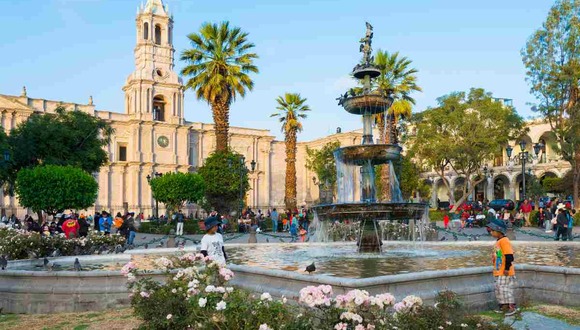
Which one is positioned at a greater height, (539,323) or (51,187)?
(51,187)

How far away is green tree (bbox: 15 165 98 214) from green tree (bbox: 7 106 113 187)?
15.6 ft

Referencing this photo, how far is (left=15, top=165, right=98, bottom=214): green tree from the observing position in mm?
26031

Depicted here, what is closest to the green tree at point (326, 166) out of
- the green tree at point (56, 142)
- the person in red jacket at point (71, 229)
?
the green tree at point (56, 142)

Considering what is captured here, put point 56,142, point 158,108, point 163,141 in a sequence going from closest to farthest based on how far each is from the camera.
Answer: point 56,142 → point 163,141 → point 158,108

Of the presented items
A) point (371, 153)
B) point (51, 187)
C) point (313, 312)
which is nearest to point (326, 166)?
point (51, 187)

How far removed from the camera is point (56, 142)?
31.8 meters

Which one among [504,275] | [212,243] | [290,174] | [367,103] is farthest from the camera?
[290,174]

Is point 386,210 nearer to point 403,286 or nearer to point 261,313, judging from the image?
point 403,286

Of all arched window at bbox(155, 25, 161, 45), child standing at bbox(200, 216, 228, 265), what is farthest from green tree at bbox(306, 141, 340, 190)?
child standing at bbox(200, 216, 228, 265)

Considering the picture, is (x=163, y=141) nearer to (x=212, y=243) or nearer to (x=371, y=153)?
→ (x=371, y=153)

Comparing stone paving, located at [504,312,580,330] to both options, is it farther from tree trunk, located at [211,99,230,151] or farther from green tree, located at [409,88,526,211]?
green tree, located at [409,88,526,211]

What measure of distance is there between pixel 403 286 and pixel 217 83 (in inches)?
953

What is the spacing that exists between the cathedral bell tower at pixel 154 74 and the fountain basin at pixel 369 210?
47.0 metres

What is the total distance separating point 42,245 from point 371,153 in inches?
269
